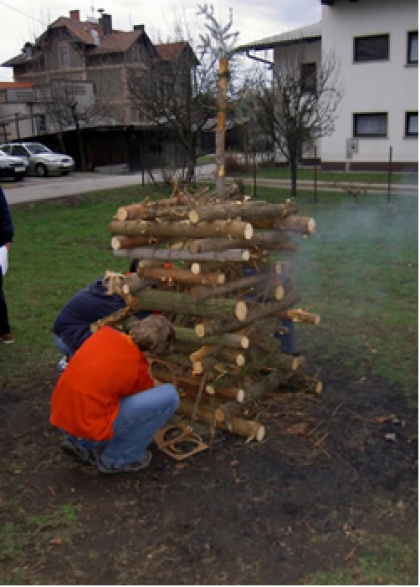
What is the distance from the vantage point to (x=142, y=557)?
2.97 m

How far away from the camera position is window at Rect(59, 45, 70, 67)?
Answer: 4278cm

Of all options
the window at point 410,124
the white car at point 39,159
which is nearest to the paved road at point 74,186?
the white car at point 39,159

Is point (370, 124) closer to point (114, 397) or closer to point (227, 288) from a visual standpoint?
point (227, 288)

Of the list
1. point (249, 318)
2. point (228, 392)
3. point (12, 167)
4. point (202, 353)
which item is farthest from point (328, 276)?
point (12, 167)

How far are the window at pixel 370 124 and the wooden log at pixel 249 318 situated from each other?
21.7 m

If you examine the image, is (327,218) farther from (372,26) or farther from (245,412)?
(372,26)

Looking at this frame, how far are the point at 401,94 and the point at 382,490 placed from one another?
22.7m

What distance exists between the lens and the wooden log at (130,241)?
410 centimetres

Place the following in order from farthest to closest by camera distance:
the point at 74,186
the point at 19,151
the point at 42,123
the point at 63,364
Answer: the point at 42,123 < the point at 19,151 < the point at 74,186 < the point at 63,364

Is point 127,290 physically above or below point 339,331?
above

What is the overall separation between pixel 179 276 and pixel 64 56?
146 ft

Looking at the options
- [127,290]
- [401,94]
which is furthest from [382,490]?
[401,94]

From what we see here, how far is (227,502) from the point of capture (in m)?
3.39

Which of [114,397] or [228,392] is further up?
[114,397]
